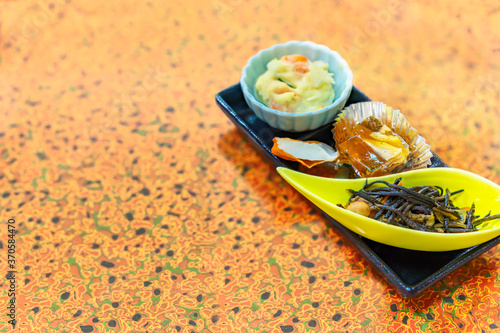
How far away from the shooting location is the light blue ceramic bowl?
147cm

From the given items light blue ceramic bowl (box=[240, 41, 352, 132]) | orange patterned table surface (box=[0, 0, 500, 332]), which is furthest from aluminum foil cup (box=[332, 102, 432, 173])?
orange patterned table surface (box=[0, 0, 500, 332])

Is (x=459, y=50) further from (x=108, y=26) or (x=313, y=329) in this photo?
(x=108, y=26)

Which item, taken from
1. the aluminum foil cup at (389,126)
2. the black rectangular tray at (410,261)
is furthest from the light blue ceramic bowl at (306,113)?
the black rectangular tray at (410,261)

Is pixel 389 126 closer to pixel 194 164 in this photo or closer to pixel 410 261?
pixel 410 261

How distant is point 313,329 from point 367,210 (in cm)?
41

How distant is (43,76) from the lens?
2025 millimetres

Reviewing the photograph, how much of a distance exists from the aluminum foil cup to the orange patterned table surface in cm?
23

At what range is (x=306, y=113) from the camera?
4.74 feet

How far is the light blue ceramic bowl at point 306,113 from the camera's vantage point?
1.47 meters

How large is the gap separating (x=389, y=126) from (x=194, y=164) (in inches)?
30.6

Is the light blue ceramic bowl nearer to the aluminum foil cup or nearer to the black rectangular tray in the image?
the aluminum foil cup

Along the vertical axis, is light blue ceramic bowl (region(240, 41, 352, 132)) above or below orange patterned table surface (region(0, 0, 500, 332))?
above

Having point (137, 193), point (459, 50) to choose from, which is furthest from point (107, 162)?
point (459, 50)

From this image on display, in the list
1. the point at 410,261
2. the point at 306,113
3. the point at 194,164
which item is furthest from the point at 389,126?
the point at 194,164
